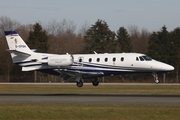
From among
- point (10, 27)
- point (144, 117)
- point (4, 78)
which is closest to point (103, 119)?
point (144, 117)

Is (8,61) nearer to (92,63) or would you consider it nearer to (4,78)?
(4,78)

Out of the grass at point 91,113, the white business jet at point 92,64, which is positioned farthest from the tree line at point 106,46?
the grass at point 91,113

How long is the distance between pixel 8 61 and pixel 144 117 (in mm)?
58877

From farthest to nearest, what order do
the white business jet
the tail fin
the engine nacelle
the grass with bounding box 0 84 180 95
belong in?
the tail fin → the engine nacelle → the white business jet → the grass with bounding box 0 84 180 95

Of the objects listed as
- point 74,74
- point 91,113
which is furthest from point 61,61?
point 91,113

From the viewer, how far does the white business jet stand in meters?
42.9

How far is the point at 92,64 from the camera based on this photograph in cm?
4369

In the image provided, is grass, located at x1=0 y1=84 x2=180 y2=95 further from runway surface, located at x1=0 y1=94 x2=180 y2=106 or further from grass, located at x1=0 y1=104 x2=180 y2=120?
grass, located at x1=0 y1=104 x2=180 y2=120

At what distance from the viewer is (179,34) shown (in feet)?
235

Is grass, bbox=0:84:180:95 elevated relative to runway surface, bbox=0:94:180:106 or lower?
elevated

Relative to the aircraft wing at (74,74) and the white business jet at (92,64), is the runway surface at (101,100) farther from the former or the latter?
the aircraft wing at (74,74)

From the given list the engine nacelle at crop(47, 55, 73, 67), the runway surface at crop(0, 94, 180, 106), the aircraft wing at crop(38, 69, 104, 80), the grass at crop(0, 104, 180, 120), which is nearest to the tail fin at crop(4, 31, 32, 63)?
the engine nacelle at crop(47, 55, 73, 67)

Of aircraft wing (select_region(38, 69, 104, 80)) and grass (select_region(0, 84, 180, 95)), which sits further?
aircraft wing (select_region(38, 69, 104, 80))

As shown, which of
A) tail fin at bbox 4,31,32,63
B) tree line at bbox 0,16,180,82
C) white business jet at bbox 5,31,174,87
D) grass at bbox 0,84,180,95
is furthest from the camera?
tree line at bbox 0,16,180,82
